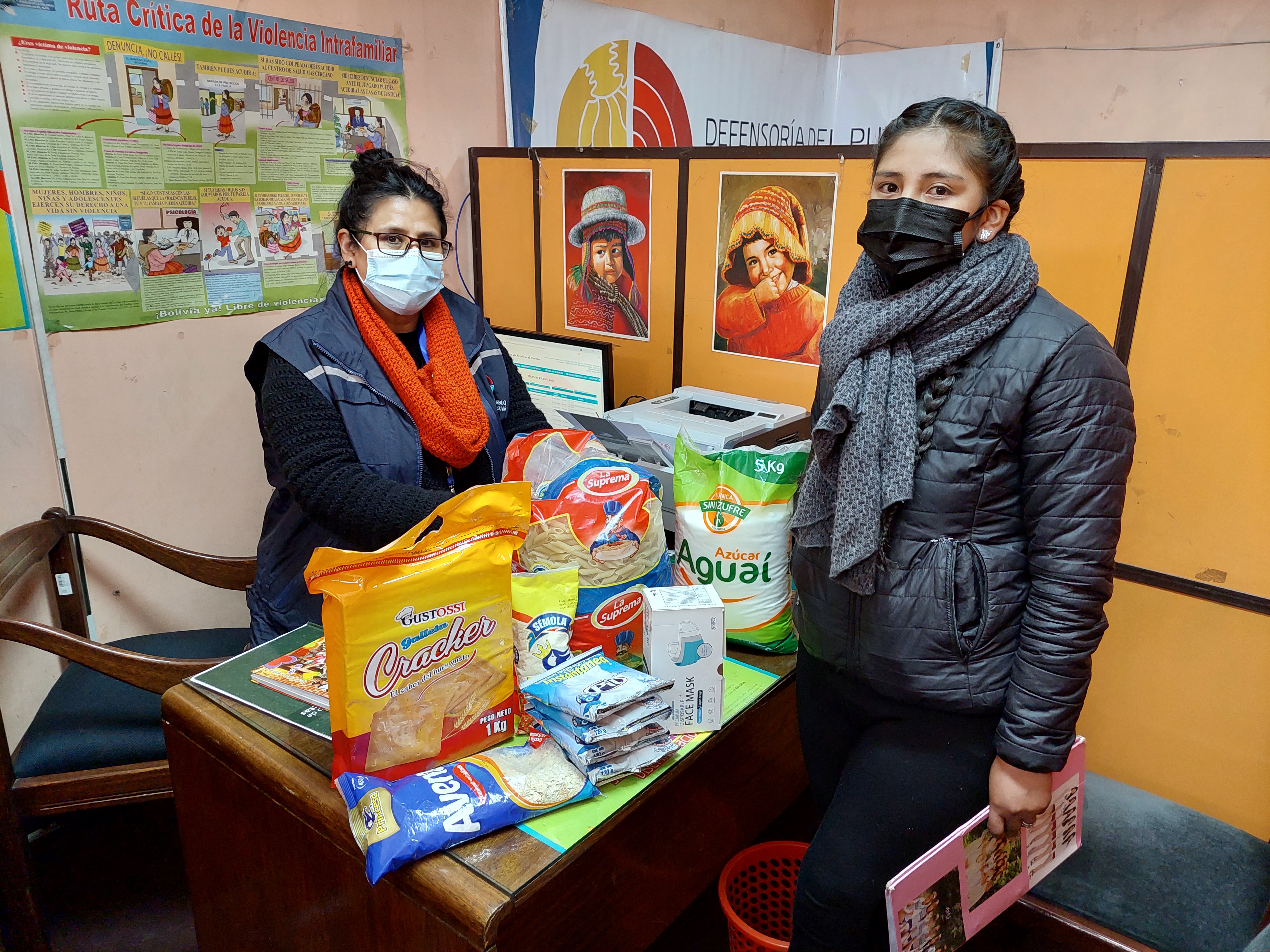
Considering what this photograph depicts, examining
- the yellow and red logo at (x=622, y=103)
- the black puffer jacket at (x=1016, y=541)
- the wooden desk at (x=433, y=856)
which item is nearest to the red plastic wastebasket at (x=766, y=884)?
the wooden desk at (x=433, y=856)

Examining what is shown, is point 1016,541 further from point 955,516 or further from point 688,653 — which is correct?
point 688,653

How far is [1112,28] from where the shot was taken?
3.69 metres

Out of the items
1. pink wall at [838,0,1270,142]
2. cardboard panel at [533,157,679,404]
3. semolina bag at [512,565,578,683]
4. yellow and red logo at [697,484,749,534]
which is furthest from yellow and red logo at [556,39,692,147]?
semolina bag at [512,565,578,683]

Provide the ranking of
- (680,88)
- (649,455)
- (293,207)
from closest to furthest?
(649,455)
(293,207)
(680,88)

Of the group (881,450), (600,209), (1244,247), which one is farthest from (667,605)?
(600,209)

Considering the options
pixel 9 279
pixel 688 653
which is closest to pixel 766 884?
pixel 688 653

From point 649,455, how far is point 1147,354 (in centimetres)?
96

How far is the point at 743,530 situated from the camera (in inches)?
57.8

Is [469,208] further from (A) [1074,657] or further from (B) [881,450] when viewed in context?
(A) [1074,657]

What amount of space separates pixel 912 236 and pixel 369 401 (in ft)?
3.27

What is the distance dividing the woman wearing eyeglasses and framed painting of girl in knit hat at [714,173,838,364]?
0.68 meters

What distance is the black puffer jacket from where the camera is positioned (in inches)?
39.5

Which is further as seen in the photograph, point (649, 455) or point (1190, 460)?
point (649, 455)

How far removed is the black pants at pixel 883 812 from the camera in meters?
1.11
